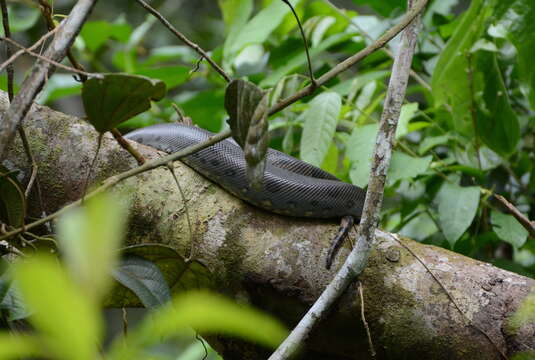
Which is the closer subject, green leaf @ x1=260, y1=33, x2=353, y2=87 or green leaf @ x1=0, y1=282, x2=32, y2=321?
green leaf @ x1=0, y1=282, x2=32, y2=321

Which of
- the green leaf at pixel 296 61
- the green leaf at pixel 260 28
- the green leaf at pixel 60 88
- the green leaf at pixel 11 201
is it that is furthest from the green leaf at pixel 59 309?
the green leaf at pixel 60 88

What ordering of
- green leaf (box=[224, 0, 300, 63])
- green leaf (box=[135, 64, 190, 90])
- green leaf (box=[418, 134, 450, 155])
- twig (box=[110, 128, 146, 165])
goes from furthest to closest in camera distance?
1. green leaf (box=[135, 64, 190, 90])
2. green leaf (box=[418, 134, 450, 155])
3. green leaf (box=[224, 0, 300, 63])
4. twig (box=[110, 128, 146, 165])

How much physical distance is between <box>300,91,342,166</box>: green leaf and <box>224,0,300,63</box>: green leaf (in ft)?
1.69

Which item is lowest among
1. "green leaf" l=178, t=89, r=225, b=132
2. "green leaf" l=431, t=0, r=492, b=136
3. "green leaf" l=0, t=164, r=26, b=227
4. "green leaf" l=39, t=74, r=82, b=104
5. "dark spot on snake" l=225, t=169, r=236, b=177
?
"green leaf" l=39, t=74, r=82, b=104

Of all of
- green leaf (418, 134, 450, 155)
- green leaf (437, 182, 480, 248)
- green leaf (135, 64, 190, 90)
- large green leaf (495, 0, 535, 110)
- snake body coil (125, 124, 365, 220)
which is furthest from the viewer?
green leaf (135, 64, 190, 90)

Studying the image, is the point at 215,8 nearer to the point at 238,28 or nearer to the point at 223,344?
the point at 238,28

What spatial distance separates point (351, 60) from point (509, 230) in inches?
57.9

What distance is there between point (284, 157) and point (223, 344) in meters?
0.84

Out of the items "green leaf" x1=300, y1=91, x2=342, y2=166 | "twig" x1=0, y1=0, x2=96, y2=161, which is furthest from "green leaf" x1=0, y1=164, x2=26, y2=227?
"green leaf" x1=300, y1=91, x2=342, y2=166

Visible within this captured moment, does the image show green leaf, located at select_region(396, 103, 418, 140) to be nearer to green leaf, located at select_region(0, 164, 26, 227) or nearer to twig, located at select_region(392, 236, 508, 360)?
twig, located at select_region(392, 236, 508, 360)

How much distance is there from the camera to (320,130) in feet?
8.03

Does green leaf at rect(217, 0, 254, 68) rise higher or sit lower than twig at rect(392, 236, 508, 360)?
higher

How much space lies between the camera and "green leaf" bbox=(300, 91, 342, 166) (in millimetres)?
2428

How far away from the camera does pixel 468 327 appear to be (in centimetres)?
184
